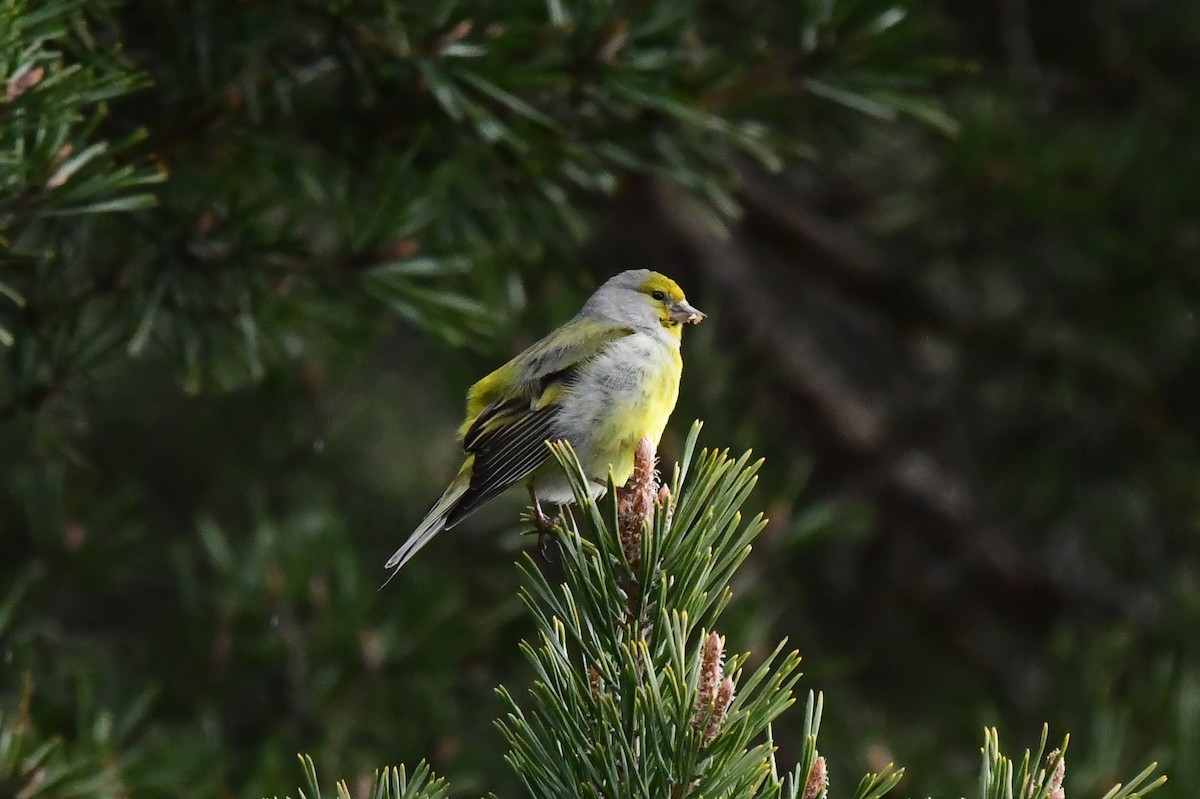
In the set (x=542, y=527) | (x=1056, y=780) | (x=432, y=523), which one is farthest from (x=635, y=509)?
(x=432, y=523)

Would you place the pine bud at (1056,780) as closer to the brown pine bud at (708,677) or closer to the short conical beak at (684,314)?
the brown pine bud at (708,677)

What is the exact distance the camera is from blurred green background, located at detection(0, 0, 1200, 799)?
2.45 metres

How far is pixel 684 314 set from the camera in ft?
11.7

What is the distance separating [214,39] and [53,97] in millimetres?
538

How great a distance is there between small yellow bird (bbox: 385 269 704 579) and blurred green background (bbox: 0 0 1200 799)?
157 millimetres

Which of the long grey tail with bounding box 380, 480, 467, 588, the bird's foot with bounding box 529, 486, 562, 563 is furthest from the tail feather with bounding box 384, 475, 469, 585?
the bird's foot with bounding box 529, 486, 562, 563

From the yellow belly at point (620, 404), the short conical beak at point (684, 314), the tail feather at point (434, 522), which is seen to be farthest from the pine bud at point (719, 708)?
the short conical beak at point (684, 314)

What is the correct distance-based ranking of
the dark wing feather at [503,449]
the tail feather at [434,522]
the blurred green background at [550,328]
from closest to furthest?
the blurred green background at [550,328], the tail feather at [434,522], the dark wing feather at [503,449]

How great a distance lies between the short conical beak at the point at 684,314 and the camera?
3513 mm

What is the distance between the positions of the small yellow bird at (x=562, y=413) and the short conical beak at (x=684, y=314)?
0.24 meters

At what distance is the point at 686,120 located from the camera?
2562mm

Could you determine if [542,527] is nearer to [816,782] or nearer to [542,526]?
[542,526]

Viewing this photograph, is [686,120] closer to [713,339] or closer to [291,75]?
[291,75]

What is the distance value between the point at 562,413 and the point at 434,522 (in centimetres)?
41
